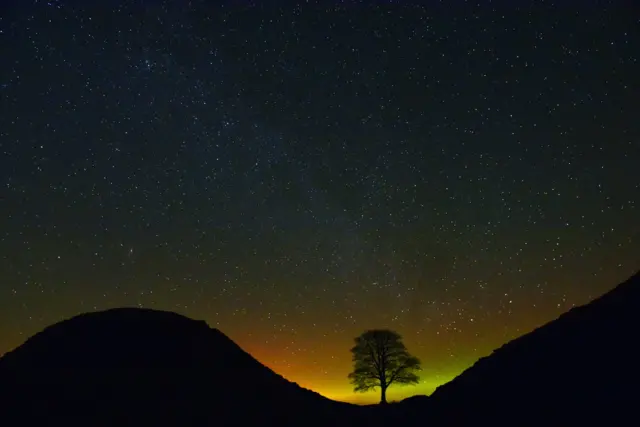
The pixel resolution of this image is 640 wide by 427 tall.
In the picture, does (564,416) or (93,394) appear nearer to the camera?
(564,416)

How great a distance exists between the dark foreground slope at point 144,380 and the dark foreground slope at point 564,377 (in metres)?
7.63

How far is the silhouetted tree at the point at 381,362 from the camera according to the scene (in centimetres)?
4738

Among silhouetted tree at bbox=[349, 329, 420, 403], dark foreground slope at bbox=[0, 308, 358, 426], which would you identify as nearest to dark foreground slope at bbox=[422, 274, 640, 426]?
dark foreground slope at bbox=[0, 308, 358, 426]

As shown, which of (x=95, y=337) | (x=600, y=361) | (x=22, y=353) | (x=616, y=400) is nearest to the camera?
(x=616, y=400)

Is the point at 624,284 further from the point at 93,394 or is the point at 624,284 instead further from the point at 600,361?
the point at 93,394

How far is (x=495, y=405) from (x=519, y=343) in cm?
655

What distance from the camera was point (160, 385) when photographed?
3116cm

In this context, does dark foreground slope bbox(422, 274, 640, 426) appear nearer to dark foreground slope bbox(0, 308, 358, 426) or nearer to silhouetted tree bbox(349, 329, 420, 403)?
dark foreground slope bbox(0, 308, 358, 426)

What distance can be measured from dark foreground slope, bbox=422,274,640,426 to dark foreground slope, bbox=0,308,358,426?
7.63 m

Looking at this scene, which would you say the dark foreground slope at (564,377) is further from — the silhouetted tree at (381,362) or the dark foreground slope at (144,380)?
the silhouetted tree at (381,362)

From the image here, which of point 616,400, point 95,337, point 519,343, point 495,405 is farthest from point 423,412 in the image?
point 95,337

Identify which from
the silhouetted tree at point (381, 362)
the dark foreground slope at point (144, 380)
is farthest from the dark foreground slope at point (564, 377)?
the silhouetted tree at point (381, 362)

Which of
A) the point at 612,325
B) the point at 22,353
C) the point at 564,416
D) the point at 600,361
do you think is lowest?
the point at 564,416

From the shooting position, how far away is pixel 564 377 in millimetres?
22766
